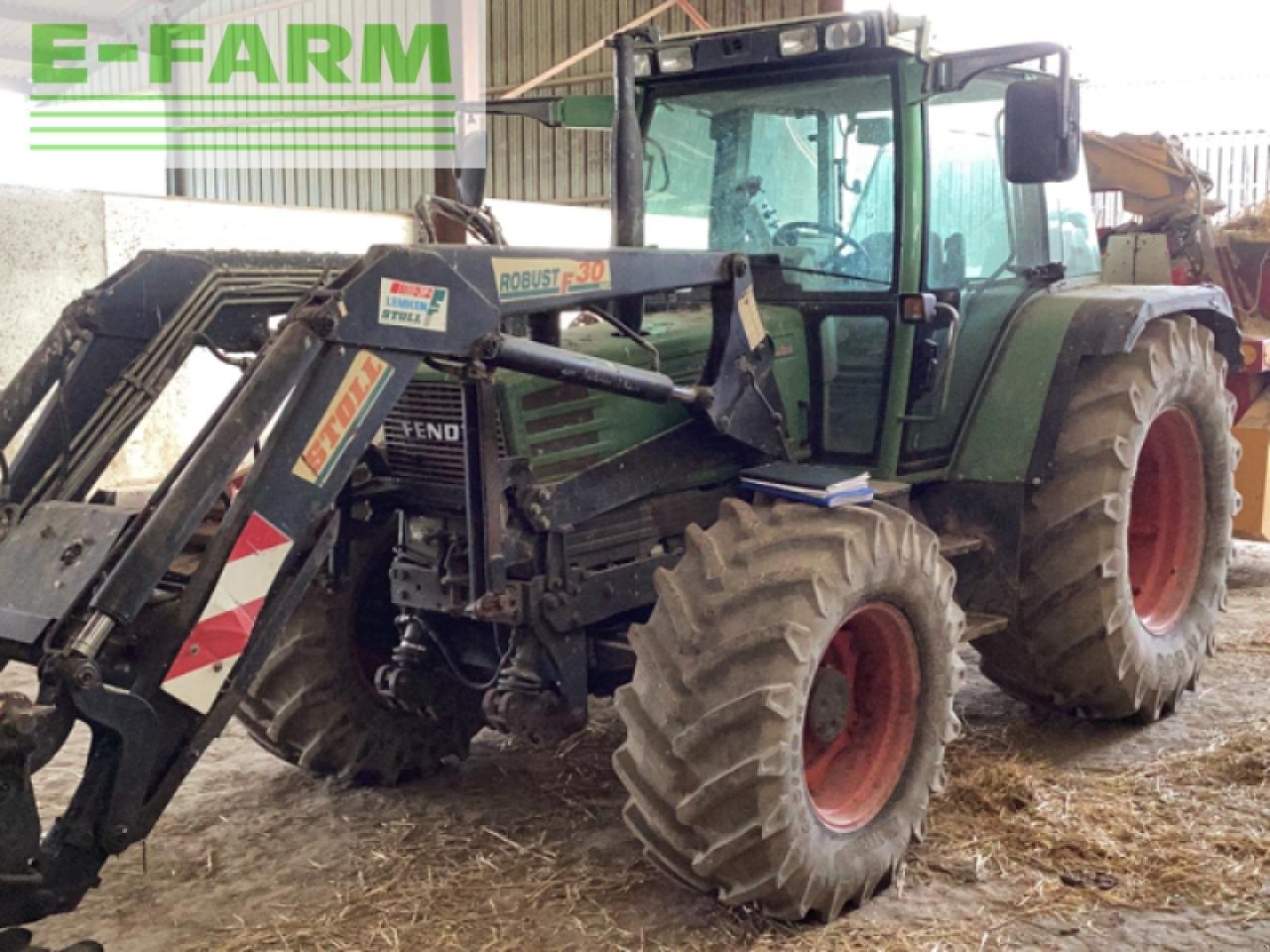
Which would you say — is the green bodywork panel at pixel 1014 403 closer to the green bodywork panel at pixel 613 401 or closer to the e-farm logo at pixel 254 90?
the green bodywork panel at pixel 613 401

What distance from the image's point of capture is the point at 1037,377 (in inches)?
179

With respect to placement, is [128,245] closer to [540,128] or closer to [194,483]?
[194,483]

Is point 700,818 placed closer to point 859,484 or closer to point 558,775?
point 859,484

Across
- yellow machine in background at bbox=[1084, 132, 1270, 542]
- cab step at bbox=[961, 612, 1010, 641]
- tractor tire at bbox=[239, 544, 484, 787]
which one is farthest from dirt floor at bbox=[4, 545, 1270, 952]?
yellow machine in background at bbox=[1084, 132, 1270, 542]

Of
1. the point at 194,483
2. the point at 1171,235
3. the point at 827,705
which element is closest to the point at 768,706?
the point at 827,705

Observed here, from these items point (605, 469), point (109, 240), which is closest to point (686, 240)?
point (605, 469)

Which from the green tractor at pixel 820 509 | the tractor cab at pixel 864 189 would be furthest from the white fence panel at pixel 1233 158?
the tractor cab at pixel 864 189

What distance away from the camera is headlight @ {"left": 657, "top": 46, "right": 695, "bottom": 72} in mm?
4500

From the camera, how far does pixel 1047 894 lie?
12.0ft

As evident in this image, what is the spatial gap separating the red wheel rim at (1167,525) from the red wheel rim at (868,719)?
5.82ft

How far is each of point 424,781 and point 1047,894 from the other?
1954mm

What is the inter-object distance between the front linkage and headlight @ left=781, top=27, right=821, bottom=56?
0.86 m

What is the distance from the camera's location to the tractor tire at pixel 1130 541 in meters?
4.49

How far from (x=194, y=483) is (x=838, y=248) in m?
2.27
